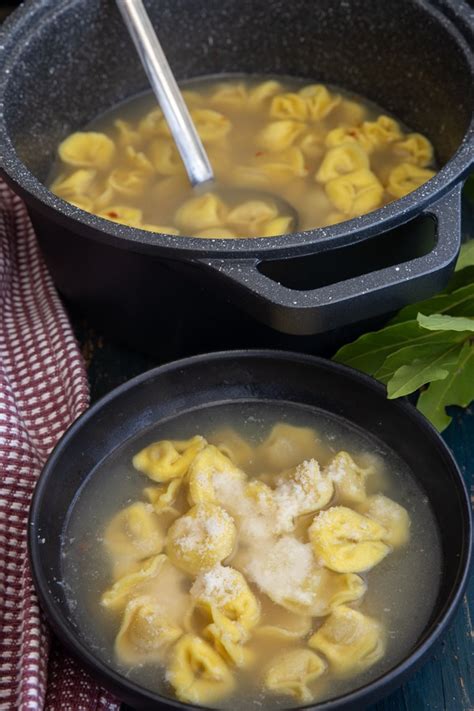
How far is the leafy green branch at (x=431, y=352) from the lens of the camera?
2.08 metres

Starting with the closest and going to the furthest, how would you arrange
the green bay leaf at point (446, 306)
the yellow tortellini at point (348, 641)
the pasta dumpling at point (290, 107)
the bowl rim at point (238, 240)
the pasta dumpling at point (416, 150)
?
the yellow tortellini at point (348, 641) < the bowl rim at point (238, 240) < the green bay leaf at point (446, 306) < the pasta dumpling at point (416, 150) < the pasta dumpling at point (290, 107)

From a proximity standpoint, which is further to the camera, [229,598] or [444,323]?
[444,323]

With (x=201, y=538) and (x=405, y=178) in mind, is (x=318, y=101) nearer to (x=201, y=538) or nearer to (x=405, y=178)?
(x=405, y=178)

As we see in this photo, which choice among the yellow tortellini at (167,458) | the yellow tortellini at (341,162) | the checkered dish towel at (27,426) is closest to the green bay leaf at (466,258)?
the yellow tortellini at (341,162)

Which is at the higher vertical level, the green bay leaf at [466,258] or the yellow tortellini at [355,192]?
the green bay leaf at [466,258]

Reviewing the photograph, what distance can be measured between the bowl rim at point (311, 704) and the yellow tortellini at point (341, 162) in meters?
0.72

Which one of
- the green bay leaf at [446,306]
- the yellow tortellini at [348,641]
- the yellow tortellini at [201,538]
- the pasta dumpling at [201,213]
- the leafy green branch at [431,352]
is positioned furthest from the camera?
the pasta dumpling at [201,213]

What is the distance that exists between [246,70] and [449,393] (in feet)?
4.10

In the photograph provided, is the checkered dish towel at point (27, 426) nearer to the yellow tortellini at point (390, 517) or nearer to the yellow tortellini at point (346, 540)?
the yellow tortellini at point (346, 540)

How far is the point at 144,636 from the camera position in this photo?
5.71ft

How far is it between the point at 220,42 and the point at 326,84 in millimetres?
309

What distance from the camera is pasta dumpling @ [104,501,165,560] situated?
1874 mm

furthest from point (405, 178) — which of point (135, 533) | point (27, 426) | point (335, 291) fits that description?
point (135, 533)

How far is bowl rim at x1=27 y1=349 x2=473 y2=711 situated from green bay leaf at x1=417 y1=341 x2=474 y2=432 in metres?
0.21
